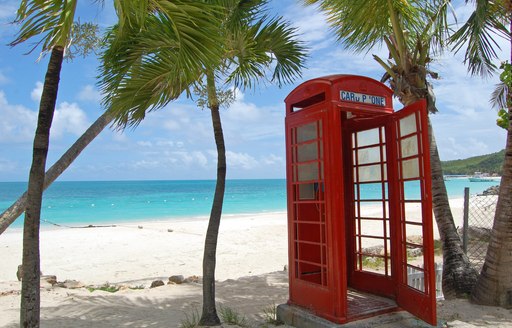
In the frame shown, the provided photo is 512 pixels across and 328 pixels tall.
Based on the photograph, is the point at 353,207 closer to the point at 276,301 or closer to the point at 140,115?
the point at 276,301

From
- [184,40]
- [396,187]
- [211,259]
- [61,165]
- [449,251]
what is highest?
[184,40]

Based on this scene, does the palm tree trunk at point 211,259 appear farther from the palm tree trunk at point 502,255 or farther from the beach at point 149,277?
the palm tree trunk at point 502,255

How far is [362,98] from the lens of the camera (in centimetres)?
495

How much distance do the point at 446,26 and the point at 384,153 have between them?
2.05 meters

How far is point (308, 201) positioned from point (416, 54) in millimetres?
2908

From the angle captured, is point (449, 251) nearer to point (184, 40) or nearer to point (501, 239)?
point (501, 239)

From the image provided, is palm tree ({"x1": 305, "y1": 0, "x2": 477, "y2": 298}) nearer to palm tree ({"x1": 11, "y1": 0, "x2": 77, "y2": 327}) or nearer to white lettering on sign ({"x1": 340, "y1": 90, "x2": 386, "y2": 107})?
white lettering on sign ({"x1": 340, "y1": 90, "x2": 386, "y2": 107})

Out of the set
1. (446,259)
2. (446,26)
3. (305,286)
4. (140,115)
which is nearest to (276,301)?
(305,286)

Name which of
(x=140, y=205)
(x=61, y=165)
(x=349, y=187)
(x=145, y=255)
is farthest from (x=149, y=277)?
(x=140, y=205)

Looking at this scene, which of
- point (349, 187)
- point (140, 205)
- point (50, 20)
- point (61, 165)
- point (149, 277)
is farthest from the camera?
point (140, 205)

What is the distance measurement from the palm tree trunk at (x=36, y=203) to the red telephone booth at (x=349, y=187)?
2.63 metres

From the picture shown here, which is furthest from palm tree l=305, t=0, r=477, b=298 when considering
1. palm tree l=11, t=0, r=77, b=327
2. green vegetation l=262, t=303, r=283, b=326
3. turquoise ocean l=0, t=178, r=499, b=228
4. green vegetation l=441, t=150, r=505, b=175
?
green vegetation l=441, t=150, r=505, b=175

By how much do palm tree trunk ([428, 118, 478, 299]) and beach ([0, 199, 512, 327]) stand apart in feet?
1.23

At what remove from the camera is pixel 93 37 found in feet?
24.7
